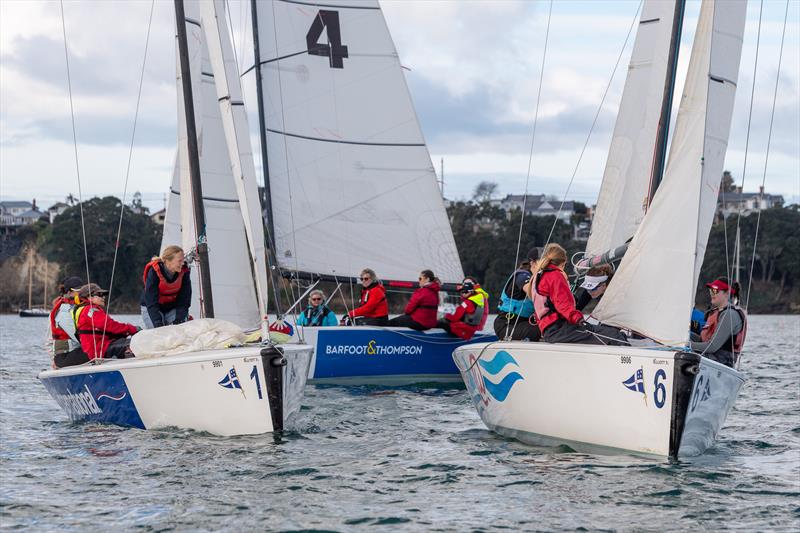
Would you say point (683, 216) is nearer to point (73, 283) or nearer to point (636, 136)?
point (636, 136)

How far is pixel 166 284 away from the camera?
31.7ft

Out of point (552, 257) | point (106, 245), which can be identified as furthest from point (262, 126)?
point (106, 245)

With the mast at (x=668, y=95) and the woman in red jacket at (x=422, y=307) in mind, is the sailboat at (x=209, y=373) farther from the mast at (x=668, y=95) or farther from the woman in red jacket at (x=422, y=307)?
the mast at (x=668, y=95)

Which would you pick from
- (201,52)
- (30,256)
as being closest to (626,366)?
(201,52)

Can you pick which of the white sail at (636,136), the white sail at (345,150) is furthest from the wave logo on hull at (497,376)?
the white sail at (345,150)

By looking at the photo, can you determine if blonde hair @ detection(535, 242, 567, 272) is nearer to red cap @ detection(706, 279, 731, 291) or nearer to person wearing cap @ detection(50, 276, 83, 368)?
red cap @ detection(706, 279, 731, 291)

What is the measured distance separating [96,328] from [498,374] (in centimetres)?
357

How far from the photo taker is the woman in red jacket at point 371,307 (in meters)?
13.9

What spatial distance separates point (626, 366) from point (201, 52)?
7289mm

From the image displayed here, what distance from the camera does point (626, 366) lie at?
23.0ft

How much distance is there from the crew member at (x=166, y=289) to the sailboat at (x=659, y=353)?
9.67ft

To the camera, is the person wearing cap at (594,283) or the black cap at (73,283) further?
the black cap at (73,283)

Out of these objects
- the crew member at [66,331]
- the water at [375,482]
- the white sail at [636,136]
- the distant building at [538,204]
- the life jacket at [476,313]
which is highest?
the distant building at [538,204]

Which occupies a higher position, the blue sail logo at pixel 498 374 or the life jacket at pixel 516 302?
the life jacket at pixel 516 302
